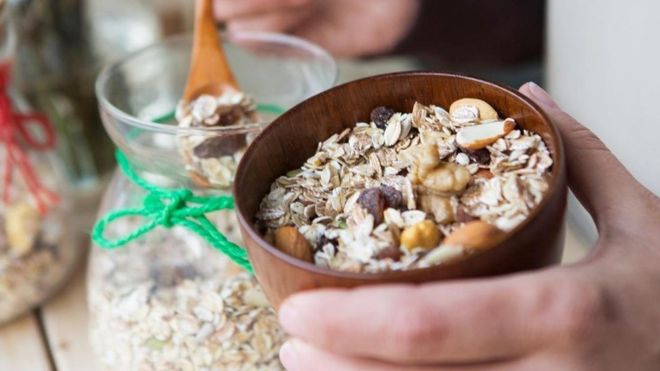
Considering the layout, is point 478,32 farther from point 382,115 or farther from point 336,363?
point 336,363

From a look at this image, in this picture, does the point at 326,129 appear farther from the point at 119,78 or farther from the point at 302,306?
the point at 119,78

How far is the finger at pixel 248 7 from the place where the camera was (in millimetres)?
726

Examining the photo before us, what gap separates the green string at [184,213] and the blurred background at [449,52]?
0.26 meters

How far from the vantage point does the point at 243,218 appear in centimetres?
35

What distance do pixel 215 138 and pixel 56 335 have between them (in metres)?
0.26

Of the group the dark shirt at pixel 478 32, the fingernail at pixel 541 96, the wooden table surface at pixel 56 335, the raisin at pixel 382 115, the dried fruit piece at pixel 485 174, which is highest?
the raisin at pixel 382 115

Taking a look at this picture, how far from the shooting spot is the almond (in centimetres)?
38

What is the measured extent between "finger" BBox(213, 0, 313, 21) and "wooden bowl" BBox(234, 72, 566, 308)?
0.35 meters

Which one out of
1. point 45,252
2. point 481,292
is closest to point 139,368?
point 45,252

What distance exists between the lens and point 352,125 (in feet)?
1.36

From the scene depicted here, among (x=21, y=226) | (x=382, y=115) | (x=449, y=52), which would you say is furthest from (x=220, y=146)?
(x=449, y=52)

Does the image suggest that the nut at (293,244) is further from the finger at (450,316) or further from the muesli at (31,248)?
the muesli at (31,248)

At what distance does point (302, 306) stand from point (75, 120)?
0.59m

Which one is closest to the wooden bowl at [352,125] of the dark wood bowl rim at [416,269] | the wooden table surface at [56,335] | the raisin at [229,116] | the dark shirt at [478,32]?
the dark wood bowl rim at [416,269]
